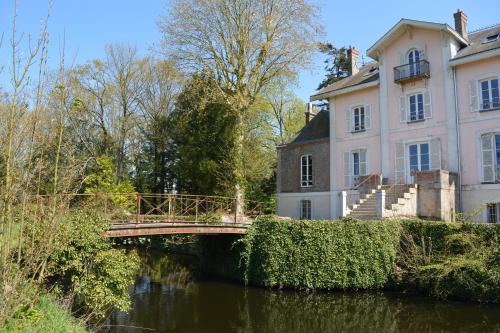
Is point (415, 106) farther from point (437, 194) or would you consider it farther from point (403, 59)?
point (437, 194)

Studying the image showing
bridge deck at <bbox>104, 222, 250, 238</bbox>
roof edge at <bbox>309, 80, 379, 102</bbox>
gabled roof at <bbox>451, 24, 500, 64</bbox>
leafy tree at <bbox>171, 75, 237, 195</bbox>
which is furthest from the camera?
leafy tree at <bbox>171, 75, 237, 195</bbox>

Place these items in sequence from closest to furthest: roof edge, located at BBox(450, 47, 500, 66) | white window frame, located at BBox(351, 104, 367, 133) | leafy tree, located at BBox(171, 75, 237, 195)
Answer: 1. roof edge, located at BBox(450, 47, 500, 66)
2. white window frame, located at BBox(351, 104, 367, 133)
3. leafy tree, located at BBox(171, 75, 237, 195)

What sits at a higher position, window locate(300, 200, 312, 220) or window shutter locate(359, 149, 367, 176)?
window shutter locate(359, 149, 367, 176)

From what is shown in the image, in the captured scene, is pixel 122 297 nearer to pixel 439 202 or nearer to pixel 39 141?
pixel 39 141

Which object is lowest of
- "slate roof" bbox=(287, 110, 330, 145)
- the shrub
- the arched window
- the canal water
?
the canal water

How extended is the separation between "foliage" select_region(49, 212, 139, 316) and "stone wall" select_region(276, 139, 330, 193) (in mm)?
13608

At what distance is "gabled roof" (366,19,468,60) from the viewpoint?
1844 cm

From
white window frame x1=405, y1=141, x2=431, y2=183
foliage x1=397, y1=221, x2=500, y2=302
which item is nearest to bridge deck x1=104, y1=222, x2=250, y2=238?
foliage x1=397, y1=221, x2=500, y2=302

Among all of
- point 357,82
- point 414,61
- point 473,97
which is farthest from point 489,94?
point 357,82

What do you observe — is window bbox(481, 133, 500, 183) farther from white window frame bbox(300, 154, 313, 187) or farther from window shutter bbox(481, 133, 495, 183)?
white window frame bbox(300, 154, 313, 187)

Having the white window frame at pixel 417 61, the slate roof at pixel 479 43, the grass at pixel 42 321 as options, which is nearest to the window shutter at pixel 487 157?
the slate roof at pixel 479 43

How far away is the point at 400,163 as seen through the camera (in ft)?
64.5

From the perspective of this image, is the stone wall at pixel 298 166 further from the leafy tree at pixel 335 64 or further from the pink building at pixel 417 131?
the leafy tree at pixel 335 64

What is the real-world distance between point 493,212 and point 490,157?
221 centimetres
